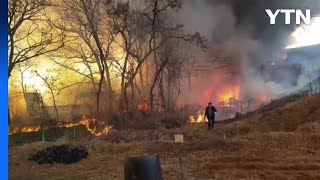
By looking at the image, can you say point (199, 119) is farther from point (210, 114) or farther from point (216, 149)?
point (216, 149)

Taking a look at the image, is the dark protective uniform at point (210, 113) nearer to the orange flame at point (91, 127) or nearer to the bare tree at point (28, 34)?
the orange flame at point (91, 127)

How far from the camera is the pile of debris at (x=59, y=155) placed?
3453 mm

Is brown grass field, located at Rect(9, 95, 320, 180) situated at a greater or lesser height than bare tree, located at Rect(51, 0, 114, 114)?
lesser

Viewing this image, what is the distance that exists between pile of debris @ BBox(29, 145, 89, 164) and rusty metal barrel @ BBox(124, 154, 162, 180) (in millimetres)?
526

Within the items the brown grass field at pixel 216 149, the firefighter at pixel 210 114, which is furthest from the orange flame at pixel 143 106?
the firefighter at pixel 210 114

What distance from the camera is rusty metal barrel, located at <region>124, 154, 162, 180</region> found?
3.02 metres

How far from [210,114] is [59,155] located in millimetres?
1202

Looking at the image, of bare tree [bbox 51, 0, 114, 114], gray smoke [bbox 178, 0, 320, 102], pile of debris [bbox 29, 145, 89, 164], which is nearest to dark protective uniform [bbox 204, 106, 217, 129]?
gray smoke [bbox 178, 0, 320, 102]

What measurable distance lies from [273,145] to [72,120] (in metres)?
1.54

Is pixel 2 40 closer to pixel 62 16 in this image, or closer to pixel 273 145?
pixel 62 16

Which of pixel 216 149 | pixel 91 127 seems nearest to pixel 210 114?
pixel 216 149

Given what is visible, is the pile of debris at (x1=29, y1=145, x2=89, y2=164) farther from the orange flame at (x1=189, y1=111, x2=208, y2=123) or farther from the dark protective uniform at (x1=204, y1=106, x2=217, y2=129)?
the dark protective uniform at (x1=204, y1=106, x2=217, y2=129)

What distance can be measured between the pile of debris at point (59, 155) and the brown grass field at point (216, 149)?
37mm

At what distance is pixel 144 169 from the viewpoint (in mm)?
3021
